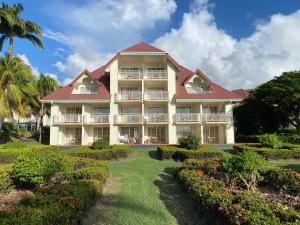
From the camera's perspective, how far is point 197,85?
101 ft

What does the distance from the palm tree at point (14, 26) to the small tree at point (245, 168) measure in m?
29.3

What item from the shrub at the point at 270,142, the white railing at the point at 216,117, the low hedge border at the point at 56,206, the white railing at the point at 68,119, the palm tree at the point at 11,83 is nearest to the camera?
the low hedge border at the point at 56,206

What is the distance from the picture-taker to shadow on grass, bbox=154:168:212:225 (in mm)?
7301

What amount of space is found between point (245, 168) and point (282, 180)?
183 cm

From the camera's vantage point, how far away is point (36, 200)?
6359mm

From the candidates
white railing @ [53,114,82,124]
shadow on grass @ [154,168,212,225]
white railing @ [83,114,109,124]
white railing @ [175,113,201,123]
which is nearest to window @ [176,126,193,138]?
white railing @ [175,113,201,123]

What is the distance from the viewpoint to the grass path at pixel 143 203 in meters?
7.12

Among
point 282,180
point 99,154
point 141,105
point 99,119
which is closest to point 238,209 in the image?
point 282,180

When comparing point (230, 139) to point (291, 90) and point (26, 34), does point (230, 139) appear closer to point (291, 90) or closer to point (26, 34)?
point (291, 90)

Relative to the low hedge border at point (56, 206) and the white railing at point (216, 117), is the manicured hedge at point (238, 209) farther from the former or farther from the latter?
the white railing at point (216, 117)

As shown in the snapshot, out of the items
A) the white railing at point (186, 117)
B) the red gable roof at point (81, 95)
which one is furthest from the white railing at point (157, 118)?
the red gable roof at point (81, 95)

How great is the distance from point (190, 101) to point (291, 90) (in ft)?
39.0

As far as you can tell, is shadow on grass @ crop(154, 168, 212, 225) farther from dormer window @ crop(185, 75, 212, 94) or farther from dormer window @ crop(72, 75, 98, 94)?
dormer window @ crop(72, 75, 98, 94)

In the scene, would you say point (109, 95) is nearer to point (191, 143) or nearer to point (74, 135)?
point (74, 135)
